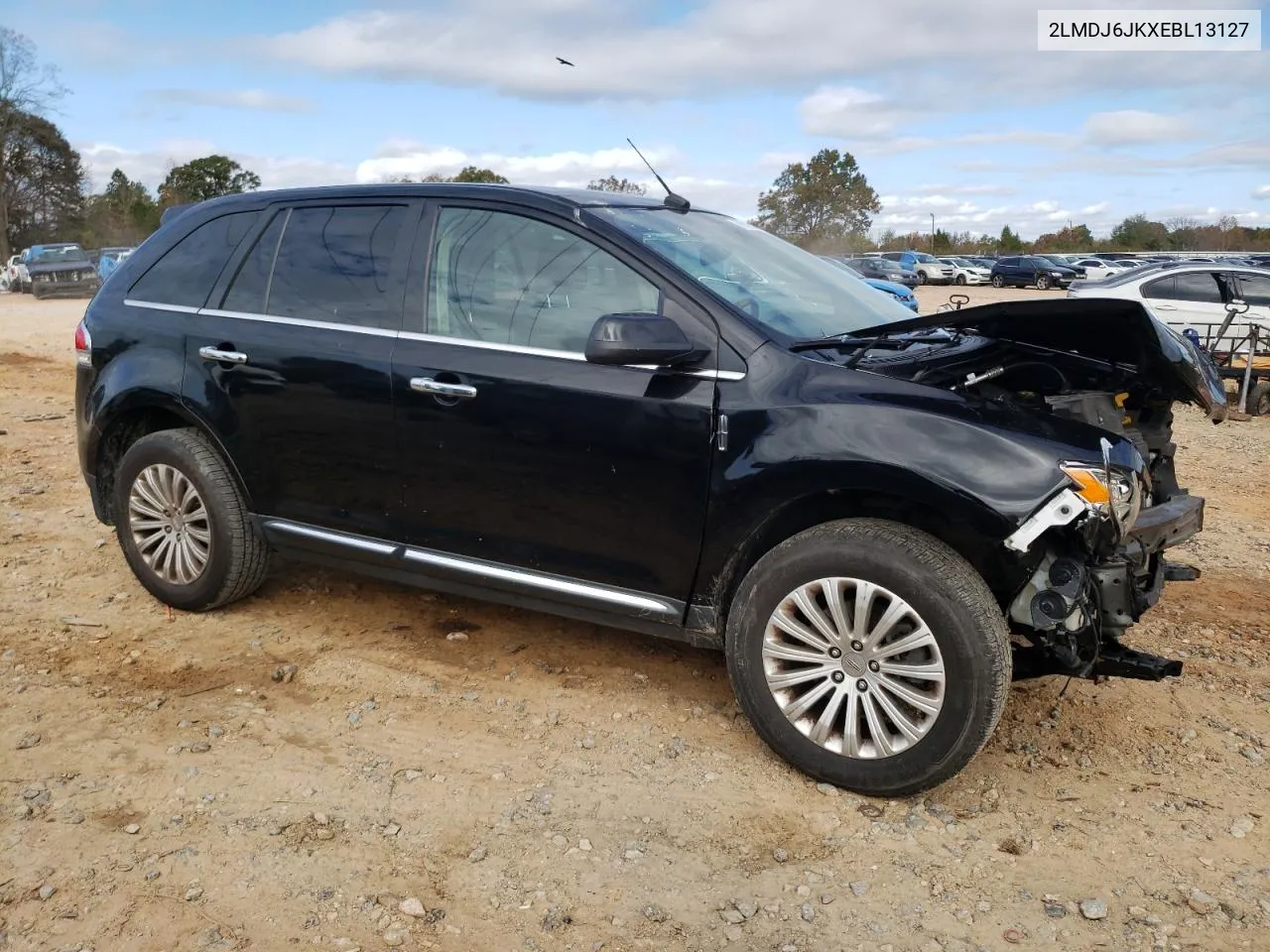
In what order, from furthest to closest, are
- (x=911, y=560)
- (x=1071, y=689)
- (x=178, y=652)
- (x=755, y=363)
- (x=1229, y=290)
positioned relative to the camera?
(x=1229, y=290)
(x=178, y=652)
(x=1071, y=689)
(x=755, y=363)
(x=911, y=560)

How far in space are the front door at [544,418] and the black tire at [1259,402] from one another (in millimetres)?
9938

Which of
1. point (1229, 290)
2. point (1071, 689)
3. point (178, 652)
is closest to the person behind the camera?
point (1071, 689)

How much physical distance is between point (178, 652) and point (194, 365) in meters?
1.17

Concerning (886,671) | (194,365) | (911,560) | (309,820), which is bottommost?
(309,820)

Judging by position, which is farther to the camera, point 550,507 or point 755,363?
point 550,507

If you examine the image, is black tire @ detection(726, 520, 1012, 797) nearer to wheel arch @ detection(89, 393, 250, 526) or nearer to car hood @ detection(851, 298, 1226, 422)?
car hood @ detection(851, 298, 1226, 422)

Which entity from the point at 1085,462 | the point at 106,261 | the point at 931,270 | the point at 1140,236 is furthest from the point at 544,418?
the point at 1140,236

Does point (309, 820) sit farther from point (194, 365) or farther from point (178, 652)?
point (194, 365)

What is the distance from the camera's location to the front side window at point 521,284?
11.8 ft

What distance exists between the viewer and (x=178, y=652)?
433 centimetres

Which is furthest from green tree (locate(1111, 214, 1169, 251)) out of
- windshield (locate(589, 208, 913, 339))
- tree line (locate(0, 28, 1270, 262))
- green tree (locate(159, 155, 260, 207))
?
windshield (locate(589, 208, 913, 339))

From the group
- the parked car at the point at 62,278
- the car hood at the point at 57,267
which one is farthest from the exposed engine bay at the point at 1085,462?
the car hood at the point at 57,267

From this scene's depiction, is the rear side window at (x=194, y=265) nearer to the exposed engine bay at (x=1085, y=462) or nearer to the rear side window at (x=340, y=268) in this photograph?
the rear side window at (x=340, y=268)

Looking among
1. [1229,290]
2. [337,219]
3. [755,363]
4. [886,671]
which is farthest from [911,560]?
[1229,290]
